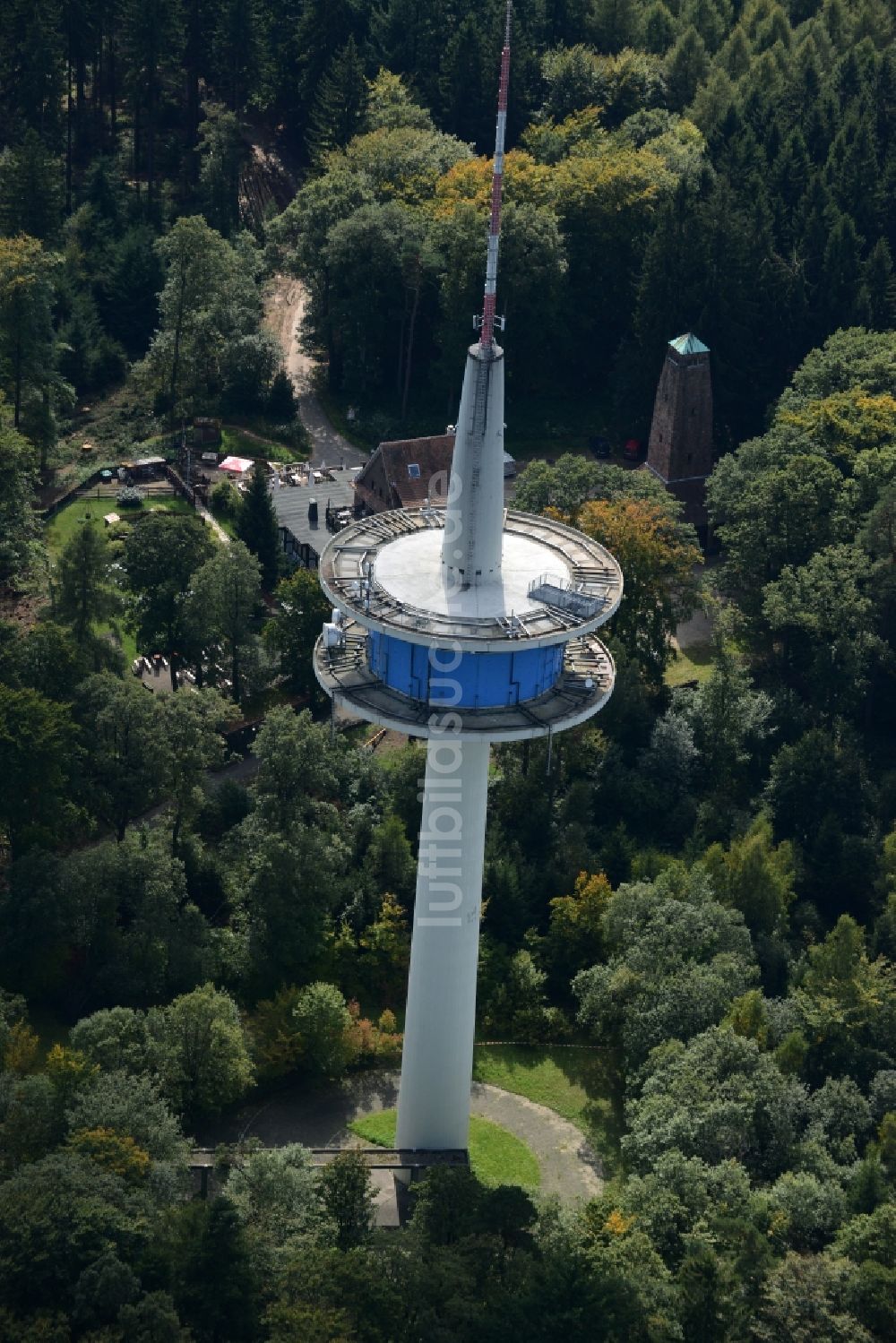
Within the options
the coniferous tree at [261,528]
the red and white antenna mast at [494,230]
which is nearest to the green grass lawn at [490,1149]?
the red and white antenna mast at [494,230]

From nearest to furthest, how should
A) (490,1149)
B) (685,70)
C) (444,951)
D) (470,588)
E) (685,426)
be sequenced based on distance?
(470,588)
(444,951)
(490,1149)
(685,426)
(685,70)

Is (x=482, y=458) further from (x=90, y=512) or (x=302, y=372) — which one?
(x=302, y=372)

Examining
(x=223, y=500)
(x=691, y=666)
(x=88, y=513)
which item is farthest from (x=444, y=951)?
(x=88, y=513)

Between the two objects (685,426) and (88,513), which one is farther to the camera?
(685,426)

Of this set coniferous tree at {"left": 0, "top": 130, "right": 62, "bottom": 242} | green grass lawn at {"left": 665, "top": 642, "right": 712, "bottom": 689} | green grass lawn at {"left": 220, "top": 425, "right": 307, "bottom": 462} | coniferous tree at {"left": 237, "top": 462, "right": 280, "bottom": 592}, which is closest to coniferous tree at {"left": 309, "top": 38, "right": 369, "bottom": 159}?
coniferous tree at {"left": 0, "top": 130, "right": 62, "bottom": 242}

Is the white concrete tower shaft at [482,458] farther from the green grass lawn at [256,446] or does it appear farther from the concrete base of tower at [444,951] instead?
the green grass lawn at [256,446]

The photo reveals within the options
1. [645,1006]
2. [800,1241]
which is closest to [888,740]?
[645,1006]

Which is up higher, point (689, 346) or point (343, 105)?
point (343, 105)

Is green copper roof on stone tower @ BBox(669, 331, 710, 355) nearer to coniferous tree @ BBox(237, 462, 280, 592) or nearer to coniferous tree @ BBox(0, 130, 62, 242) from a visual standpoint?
coniferous tree @ BBox(237, 462, 280, 592)
